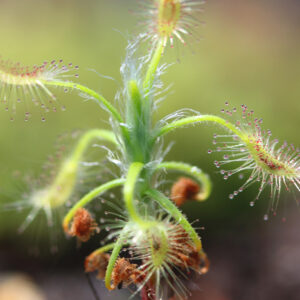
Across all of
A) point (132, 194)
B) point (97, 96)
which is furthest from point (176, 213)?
point (97, 96)

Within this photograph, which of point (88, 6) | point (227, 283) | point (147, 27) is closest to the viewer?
point (147, 27)

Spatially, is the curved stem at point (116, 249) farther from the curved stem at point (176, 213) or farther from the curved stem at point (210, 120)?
the curved stem at point (210, 120)

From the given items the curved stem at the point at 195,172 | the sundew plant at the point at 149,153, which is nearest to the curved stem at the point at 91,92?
the sundew plant at the point at 149,153

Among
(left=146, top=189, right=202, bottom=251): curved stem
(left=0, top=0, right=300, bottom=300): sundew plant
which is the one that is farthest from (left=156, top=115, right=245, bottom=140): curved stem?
(left=146, top=189, right=202, bottom=251): curved stem

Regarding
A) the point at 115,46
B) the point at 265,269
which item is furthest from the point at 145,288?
the point at 115,46

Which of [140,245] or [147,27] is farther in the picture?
[147,27]

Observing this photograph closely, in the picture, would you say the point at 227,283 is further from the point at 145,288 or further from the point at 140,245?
the point at 140,245
